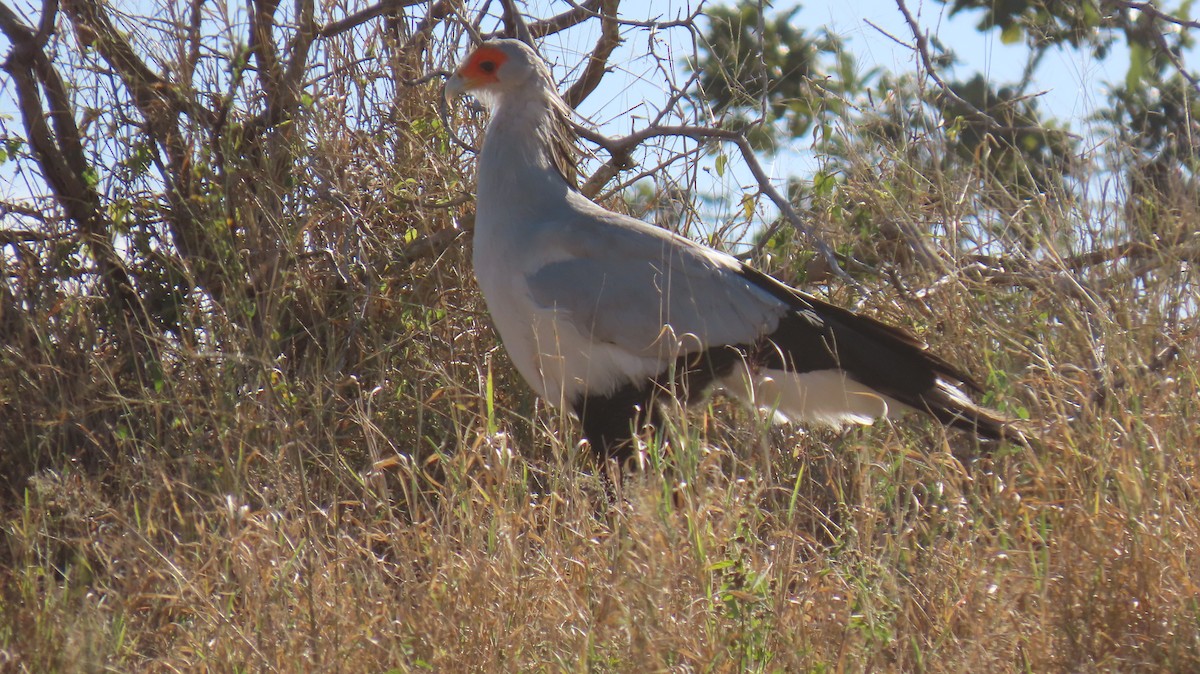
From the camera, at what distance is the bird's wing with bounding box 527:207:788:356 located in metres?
3.82

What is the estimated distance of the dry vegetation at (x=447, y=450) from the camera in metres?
2.49

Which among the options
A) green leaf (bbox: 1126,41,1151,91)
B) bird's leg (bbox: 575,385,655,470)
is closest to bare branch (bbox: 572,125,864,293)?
bird's leg (bbox: 575,385,655,470)

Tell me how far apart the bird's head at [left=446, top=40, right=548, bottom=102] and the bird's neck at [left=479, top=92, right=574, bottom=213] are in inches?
2.1

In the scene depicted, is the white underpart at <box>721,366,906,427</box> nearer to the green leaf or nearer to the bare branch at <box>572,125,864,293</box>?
the bare branch at <box>572,125,864,293</box>

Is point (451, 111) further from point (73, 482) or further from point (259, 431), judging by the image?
point (73, 482)

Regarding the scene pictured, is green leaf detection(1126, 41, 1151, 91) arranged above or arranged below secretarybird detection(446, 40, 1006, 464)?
above

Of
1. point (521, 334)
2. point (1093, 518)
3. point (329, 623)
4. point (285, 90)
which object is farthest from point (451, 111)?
point (1093, 518)

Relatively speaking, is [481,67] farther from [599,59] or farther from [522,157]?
[599,59]

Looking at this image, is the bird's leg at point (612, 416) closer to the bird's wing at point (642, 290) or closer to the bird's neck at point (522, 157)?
the bird's wing at point (642, 290)

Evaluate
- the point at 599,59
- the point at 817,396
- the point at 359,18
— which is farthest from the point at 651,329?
the point at 359,18

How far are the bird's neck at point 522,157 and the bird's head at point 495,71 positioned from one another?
0.05 metres

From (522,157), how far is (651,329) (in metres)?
0.78

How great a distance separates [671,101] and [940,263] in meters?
1.27

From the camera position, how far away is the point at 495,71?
14.0ft
